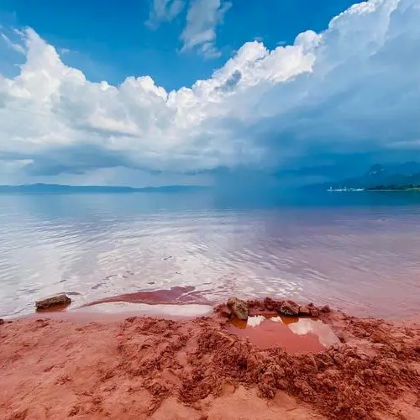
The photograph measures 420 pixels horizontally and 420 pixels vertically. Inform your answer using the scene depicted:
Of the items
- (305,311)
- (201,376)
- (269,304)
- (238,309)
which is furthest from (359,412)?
(269,304)

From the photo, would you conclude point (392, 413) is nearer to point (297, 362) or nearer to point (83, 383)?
point (297, 362)

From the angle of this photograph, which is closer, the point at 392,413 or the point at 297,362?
the point at 392,413

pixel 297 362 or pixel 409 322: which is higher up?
pixel 297 362

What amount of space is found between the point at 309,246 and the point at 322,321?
46.9ft

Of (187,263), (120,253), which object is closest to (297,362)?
(187,263)

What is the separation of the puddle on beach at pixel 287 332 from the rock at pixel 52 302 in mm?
7663

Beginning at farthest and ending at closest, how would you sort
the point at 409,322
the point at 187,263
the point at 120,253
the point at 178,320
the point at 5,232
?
1. the point at 5,232
2. the point at 120,253
3. the point at 187,263
4. the point at 178,320
5. the point at 409,322

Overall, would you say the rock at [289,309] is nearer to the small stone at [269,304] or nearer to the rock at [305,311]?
the rock at [305,311]

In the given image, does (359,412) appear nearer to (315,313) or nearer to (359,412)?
(359,412)

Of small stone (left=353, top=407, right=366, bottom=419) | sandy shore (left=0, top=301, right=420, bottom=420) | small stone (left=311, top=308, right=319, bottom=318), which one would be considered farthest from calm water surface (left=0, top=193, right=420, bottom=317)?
small stone (left=353, top=407, right=366, bottom=419)

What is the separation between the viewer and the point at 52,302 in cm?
1203

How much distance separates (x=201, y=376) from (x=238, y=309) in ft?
13.5

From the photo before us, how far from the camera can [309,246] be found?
23391 mm

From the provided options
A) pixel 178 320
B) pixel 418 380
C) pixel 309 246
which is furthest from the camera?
pixel 309 246
